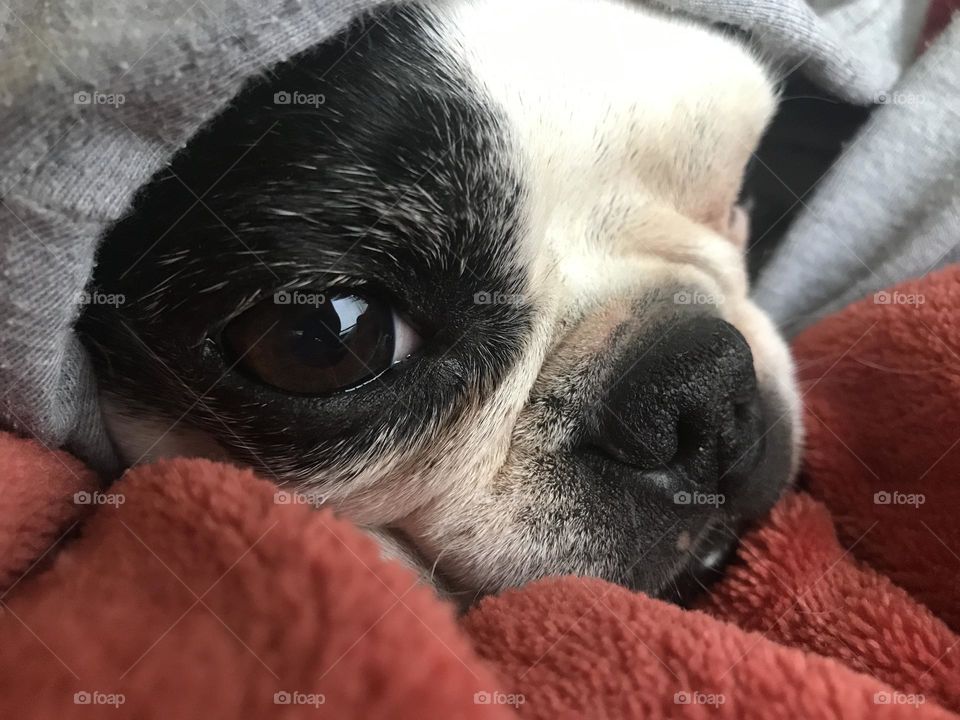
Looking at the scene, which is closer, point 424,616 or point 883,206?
point 424,616

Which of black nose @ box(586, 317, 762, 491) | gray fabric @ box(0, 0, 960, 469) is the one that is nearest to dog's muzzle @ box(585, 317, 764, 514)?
black nose @ box(586, 317, 762, 491)

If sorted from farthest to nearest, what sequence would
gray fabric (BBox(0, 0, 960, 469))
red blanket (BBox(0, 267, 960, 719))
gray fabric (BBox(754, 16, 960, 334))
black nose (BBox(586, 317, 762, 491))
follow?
gray fabric (BBox(754, 16, 960, 334)) → black nose (BBox(586, 317, 762, 491)) → gray fabric (BBox(0, 0, 960, 469)) → red blanket (BBox(0, 267, 960, 719))

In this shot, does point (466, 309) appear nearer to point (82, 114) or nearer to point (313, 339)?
point (313, 339)

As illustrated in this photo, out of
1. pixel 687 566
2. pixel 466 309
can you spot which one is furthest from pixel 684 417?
pixel 466 309

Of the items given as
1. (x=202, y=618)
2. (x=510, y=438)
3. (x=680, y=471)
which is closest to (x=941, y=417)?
(x=680, y=471)

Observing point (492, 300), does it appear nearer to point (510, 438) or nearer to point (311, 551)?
point (510, 438)

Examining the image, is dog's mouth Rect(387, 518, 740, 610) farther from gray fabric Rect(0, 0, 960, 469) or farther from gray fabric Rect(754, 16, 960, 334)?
gray fabric Rect(754, 16, 960, 334)

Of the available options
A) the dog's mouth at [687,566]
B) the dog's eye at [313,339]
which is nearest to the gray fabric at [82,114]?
the dog's eye at [313,339]
